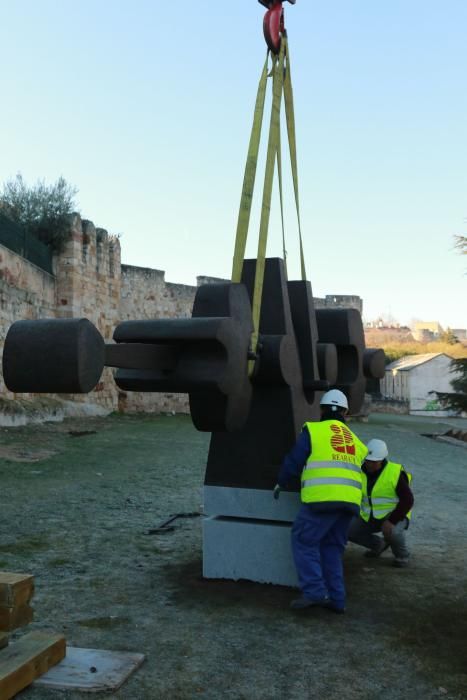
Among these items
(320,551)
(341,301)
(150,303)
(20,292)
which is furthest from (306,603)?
(341,301)

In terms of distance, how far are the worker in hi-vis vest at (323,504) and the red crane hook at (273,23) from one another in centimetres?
246

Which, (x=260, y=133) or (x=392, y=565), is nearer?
(x=260, y=133)

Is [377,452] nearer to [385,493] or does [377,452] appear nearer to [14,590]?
[385,493]

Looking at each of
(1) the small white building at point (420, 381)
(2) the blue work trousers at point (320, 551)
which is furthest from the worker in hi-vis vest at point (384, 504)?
(1) the small white building at point (420, 381)

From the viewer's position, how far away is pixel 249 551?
4.81m

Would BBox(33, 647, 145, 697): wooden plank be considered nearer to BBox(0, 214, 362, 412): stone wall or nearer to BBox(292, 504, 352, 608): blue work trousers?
BBox(292, 504, 352, 608): blue work trousers

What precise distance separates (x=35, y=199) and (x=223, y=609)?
58.3 ft

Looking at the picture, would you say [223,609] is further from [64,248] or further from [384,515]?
[64,248]

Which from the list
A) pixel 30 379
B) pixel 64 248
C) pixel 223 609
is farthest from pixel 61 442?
pixel 30 379

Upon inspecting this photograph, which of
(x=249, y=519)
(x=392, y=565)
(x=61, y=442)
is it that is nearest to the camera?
(x=249, y=519)

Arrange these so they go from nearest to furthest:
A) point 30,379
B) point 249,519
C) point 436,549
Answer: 1. point 30,379
2. point 249,519
3. point 436,549

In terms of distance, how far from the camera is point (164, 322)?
12.0 ft

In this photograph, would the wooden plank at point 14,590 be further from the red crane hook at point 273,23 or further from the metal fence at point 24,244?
the metal fence at point 24,244

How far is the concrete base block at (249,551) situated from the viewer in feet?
15.5
